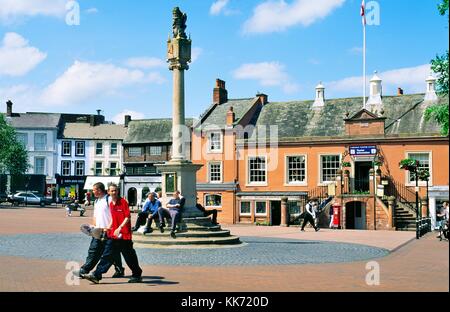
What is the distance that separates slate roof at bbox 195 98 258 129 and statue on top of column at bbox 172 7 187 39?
832 inches

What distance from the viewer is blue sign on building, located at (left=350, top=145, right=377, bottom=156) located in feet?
124

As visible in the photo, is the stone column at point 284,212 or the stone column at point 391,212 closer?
the stone column at point 391,212

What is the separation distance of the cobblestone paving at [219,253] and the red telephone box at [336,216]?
15.1 meters

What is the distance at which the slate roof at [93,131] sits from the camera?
73.2 meters

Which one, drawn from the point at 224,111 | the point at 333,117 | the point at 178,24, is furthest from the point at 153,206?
the point at 224,111

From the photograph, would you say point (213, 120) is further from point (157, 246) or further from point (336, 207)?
point (157, 246)

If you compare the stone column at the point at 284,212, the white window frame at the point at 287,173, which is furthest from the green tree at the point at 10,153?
the stone column at the point at 284,212

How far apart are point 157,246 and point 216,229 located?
2.82 m

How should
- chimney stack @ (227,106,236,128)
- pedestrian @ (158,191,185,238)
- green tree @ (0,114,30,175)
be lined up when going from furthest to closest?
green tree @ (0,114,30,175) → chimney stack @ (227,106,236,128) → pedestrian @ (158,191,185,238)

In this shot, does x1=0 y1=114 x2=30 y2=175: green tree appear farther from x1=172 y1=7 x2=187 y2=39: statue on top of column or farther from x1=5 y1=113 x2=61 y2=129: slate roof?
x1=172 y1=7 x2=187 y2=39: statue on top of column

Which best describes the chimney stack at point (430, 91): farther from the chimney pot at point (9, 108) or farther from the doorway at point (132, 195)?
the chimney pot at point (9, 108)

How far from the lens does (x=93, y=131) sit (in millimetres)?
74438

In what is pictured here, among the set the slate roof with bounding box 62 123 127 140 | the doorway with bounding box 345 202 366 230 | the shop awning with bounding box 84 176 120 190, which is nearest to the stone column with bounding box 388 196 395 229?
the doorway with bounding box 345 202 366 230
